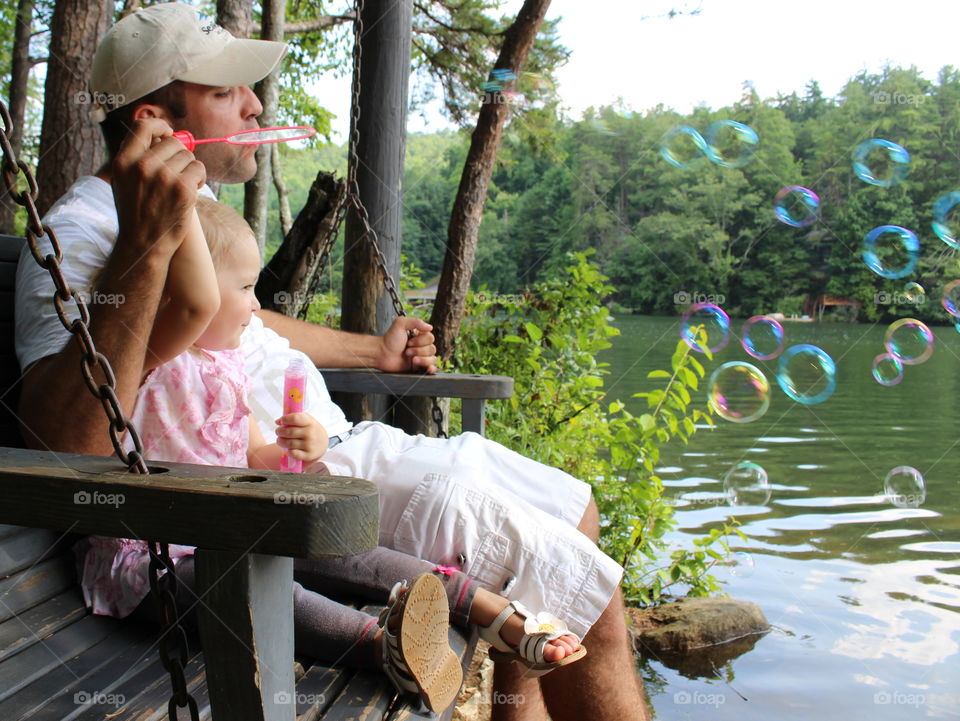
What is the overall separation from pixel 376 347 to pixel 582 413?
8.30 ft

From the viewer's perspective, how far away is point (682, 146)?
5.37 m

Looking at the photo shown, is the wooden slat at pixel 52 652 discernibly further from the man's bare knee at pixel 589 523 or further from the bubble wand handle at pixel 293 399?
the man's bare knee at pixel 589 523

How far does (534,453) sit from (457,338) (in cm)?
117

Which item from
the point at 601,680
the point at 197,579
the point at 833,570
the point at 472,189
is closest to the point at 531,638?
the point at 601,680

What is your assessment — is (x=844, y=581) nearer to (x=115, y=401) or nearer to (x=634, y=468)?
(x=634, y=468)

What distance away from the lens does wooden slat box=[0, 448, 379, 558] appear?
0.85 meters

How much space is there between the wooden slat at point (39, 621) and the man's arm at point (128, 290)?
237mm

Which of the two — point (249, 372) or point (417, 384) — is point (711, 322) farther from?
point (249, 372)

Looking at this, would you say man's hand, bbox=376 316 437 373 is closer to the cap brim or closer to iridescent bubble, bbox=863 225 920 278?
the cap brim

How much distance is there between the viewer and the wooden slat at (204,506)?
85 centimetres

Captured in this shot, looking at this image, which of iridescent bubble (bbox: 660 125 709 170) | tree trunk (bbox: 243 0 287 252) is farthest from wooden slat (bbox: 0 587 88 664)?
tree trunk (bbox: 243 0 287 252)

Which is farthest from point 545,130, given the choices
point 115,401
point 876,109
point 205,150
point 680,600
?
point 876,109

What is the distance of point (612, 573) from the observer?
160 centimetres

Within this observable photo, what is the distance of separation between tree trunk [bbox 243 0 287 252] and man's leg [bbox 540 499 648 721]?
17.0ft
